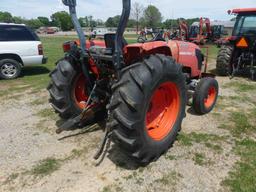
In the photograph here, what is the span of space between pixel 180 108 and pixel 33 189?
7.06 feet

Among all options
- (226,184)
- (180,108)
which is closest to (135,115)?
(180,108)

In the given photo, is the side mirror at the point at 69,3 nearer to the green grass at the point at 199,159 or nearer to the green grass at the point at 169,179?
the green grass at the point at 169,179

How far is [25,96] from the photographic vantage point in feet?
20.9

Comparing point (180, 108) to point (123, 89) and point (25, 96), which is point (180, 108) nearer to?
point (123, 89)

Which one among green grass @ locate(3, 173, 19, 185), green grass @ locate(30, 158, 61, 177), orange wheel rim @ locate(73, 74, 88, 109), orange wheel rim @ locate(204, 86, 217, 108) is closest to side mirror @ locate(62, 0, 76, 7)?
orange wheel rim @ locate(73, 74, 88, 109)

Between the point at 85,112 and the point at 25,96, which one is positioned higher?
the point at 85,112

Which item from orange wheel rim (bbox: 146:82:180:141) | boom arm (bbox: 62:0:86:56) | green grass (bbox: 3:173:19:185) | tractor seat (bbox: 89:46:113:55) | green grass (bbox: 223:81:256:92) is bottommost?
green grass (bbox: 3:173:19:185)

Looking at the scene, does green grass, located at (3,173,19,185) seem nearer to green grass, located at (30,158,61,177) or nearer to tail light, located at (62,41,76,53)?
green grass, located at (30,158,61,177)

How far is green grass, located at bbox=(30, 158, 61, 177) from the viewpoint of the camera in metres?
3.11

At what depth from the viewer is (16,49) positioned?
858 centimetres

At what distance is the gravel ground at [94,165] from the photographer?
2854 mm

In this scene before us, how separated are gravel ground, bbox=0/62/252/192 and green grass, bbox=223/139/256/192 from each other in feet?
0.30

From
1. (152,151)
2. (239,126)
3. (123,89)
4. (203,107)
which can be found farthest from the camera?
(203,107)

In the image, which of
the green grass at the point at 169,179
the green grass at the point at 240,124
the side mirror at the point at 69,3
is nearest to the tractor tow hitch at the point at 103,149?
the green grass at the point at 169,179
